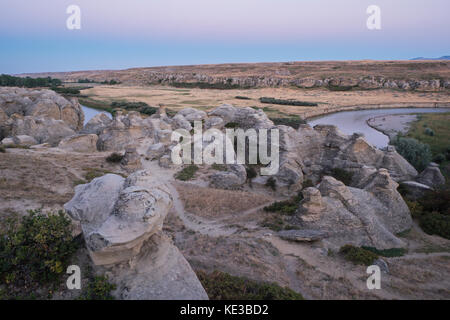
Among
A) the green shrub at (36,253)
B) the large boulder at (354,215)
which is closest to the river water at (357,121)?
the large boulder at (354,215)

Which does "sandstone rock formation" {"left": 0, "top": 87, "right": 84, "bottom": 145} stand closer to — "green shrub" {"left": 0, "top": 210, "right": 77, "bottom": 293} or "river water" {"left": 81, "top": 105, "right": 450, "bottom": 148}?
"river water" {"left": 81, "top": 105, "right": 450, "bottom": 148}

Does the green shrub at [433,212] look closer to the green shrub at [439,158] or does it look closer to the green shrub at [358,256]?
the green shrub at [358,256]

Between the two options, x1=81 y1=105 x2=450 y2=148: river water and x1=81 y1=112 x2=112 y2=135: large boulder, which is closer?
x1=81 y1=112 x2=112 y2=135: large boulder

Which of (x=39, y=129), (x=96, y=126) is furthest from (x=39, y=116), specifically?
(x=96, y=126)

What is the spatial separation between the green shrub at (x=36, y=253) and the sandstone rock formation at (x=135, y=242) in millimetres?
577

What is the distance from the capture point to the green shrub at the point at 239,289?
5.64 m

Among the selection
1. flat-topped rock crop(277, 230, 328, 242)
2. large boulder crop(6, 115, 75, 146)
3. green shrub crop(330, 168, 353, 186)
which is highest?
large boulder crop(6, 115, 75, 146)

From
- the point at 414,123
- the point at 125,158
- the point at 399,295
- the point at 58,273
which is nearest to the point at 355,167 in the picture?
the point at 399,295

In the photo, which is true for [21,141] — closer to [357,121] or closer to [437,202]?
[437,202]

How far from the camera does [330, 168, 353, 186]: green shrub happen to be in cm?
1588

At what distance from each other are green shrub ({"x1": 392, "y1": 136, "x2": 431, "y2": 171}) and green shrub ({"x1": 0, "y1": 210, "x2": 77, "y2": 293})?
21.7 metres

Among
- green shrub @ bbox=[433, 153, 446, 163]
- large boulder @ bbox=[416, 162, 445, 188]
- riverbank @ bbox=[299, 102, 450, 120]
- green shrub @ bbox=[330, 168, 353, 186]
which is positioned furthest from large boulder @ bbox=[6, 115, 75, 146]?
riverbank @ bbox=[299, 102, 450, 120]

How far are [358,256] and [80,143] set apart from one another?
18880 millimetres

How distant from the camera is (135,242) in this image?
16.9 feet
